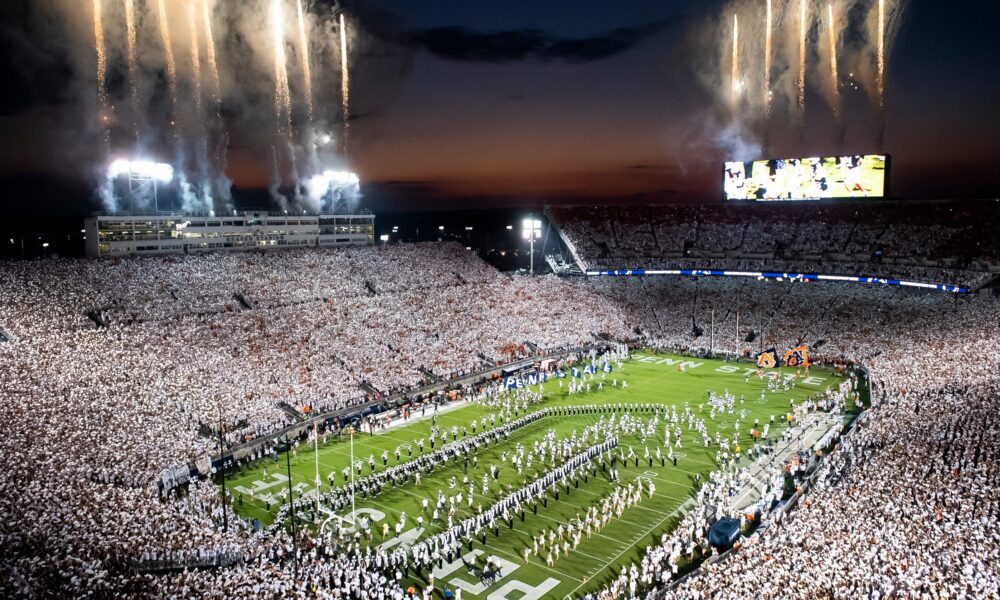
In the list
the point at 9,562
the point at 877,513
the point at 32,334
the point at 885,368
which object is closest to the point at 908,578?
the point at 877,513

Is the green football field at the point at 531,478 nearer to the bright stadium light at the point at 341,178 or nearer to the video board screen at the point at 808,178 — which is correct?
the video board screen at the point at 808,178

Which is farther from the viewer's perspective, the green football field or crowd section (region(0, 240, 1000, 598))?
the green football field

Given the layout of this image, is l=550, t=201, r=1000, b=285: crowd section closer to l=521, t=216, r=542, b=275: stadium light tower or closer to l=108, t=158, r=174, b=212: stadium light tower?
l=521, t=216, r=542, b=275: stadium light tower

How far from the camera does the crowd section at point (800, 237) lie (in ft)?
147

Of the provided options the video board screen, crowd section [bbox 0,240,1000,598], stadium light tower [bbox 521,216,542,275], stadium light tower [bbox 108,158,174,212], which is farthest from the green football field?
stadium light tower [bbox 108,158,174,212]

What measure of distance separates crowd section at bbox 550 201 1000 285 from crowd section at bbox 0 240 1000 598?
197cm

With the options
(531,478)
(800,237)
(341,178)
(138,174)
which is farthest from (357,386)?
(800,237)

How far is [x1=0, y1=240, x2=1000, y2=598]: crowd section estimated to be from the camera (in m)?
13.5

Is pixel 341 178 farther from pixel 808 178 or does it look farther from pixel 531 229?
pixel 808 178

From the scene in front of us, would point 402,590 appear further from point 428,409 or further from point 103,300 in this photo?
point 103,300

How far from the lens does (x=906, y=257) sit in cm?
4594

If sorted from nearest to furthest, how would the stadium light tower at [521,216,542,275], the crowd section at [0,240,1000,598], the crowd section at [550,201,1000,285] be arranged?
the crowd section at [0,240,1000,598] < the crowd section at [550,201,1000,285] < the stadium light tower at [521,216,542,275]

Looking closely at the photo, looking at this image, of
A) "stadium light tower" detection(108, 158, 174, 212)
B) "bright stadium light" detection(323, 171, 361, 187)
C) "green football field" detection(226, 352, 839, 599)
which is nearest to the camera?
"green football field" detection(226, 352, 839, 599)

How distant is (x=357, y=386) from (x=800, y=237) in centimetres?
3495
